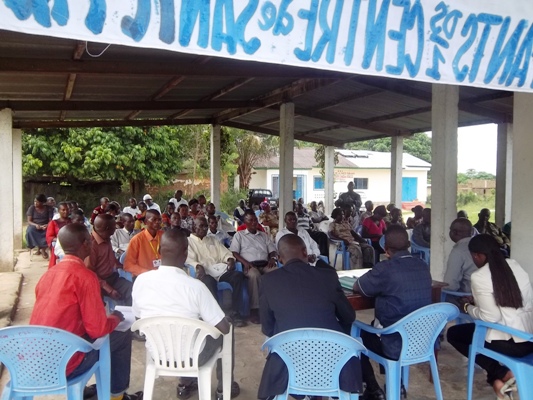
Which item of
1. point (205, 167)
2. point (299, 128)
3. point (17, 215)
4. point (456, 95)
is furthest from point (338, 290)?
point (205, 167)

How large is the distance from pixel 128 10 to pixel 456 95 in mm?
4871

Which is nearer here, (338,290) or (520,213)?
(338,290)

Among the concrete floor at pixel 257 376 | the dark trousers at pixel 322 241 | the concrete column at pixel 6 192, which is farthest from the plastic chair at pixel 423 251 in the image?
the concrete column at pixel 6 192

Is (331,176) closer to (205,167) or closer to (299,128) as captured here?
→ (299,128)

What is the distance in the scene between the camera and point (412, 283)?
10.4 ft

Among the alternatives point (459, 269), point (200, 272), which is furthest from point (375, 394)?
point (200, 272)

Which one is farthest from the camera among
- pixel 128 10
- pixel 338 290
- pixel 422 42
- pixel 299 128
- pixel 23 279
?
pixel 299 128

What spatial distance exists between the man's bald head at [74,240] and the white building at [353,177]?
2540 cm

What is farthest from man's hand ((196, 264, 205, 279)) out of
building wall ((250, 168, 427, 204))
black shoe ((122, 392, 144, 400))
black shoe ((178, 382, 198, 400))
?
building wall ((250, 168, 427, 204))

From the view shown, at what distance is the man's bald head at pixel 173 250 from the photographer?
2910 mm

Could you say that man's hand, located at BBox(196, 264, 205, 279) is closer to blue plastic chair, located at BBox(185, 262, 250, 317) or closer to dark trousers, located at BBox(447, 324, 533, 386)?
blue plastic chair, located at BBox(185, 262, 250, 317)

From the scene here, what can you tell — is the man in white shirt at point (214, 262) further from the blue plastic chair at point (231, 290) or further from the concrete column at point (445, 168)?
the concrete column at point (445, 168)

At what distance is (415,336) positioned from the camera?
120 inches

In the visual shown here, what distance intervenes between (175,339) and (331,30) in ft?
6.05
